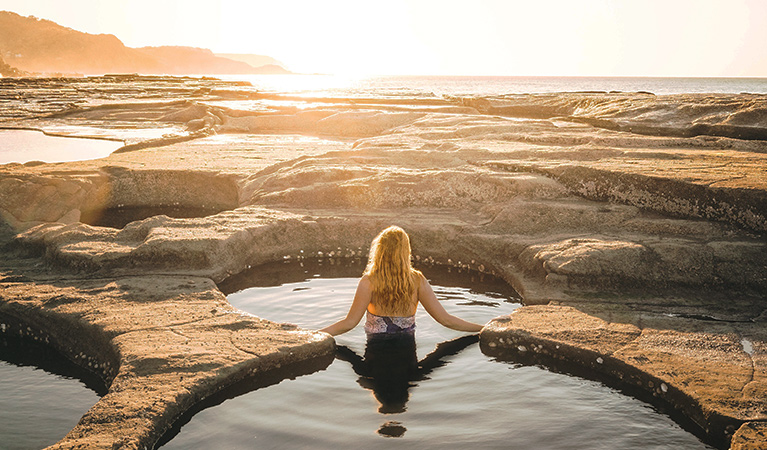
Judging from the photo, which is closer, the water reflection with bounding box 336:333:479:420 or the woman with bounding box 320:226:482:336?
the water reflection with bounding box 336:333:479:420

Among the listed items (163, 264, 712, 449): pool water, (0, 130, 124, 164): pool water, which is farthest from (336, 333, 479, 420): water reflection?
(0, 130, 124, 164): pool water

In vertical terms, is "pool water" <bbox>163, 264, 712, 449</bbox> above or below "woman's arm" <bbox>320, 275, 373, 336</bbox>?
below

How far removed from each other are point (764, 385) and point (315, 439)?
3483 millimetres

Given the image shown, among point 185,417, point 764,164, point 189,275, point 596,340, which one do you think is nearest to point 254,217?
point 189,275

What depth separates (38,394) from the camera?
525cm

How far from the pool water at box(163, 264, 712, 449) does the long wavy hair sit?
0.44 m

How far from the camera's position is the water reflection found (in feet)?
17.4

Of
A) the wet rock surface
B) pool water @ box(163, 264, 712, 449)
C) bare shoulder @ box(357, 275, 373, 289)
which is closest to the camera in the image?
pool water @ box(163, 264, 712, 449)

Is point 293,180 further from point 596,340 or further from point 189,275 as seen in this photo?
point 596,340

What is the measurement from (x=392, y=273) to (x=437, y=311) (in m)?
0.72

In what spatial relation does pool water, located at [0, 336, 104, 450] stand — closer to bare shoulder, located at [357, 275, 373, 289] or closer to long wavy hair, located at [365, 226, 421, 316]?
bare shoulder, located at [357, 275, 373, 289]

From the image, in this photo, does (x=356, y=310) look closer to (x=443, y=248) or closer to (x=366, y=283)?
(x=366, y=283)

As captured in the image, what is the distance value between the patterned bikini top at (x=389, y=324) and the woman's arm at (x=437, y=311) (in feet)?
0.65

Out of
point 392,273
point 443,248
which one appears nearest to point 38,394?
point 392,273
